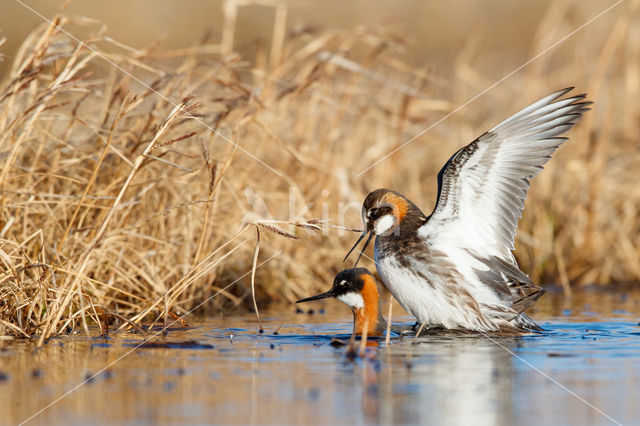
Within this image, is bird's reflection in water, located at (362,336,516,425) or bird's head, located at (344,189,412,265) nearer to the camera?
bird's reflection in water, located at (362,336,516,425)

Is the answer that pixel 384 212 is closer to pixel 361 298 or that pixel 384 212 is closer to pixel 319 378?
pixel 361 298

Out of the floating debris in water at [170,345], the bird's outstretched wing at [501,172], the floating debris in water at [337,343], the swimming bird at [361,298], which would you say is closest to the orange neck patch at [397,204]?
the bird's outstretched wing at [501,172]

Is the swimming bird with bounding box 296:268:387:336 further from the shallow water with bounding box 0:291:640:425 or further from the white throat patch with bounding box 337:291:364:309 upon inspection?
the shallow water with bounding box 0:291:640:425

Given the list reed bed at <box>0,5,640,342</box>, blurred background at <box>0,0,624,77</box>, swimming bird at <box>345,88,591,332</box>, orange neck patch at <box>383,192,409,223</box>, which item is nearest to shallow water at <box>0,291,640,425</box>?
swimming bird at <box>345,88,591,332</box>

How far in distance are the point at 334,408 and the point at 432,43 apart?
2022cm

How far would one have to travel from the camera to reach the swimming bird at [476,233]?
749 centimetres

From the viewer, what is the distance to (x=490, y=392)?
526cm

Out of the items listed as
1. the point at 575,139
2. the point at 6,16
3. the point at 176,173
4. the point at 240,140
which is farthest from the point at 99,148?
the point at 6,16

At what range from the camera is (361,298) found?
7.75 metres

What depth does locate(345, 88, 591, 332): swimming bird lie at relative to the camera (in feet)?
24.6

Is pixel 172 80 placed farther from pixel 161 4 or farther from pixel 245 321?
pixel 161 4

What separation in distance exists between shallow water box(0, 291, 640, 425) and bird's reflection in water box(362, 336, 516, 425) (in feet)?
0.03

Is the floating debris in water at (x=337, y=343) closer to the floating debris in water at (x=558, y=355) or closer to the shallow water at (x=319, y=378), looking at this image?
the shallow water at (x=319, y=378)

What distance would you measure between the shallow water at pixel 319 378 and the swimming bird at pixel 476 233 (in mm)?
355
